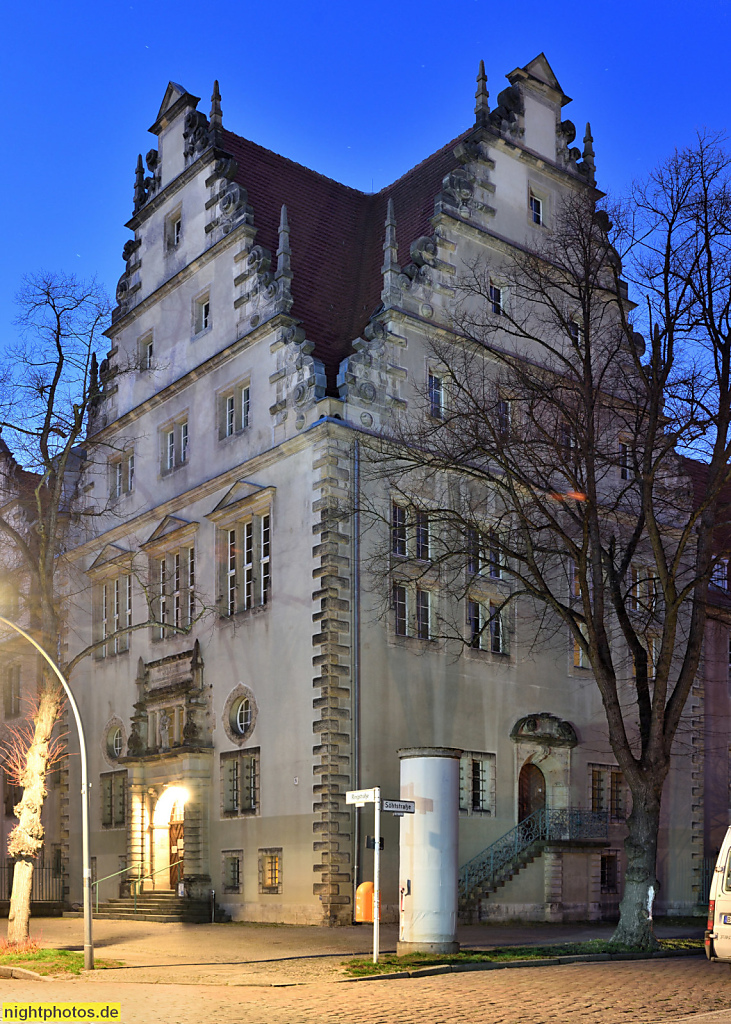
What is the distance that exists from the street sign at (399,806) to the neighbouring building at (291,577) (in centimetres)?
838

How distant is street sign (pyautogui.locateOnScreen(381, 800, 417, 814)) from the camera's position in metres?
19.4

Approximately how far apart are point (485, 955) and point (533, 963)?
820 millimetres

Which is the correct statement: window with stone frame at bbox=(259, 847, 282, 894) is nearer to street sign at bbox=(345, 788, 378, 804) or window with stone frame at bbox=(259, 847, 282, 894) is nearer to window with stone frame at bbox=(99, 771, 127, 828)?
window with stone frame at bbox=(99, 771, 127, 828)

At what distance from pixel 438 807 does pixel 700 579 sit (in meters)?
6.38

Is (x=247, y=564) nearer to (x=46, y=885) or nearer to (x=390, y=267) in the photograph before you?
(x=390, y=267)

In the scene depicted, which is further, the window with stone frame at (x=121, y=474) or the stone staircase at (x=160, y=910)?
the window with stone frame at (x=121, y=474)

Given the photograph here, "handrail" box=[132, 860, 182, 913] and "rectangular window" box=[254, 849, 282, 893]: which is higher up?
"rectangular window" box=[254, 849, 282, 893]

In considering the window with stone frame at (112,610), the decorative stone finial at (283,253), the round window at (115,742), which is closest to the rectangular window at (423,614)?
the decorative stone finial at (283,253)

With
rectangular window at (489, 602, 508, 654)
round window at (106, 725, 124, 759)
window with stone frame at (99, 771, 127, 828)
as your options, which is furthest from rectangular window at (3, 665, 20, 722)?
rectangular window at (489, 602, 508, 654)

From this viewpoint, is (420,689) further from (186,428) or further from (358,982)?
(358,982)

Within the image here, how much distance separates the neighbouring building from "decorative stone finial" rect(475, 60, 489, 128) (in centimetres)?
12

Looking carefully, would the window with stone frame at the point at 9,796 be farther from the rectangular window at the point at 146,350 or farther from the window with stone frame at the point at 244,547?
the rectangular window at the point at 146,350

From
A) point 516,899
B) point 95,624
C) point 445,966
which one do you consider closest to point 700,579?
point 445,966

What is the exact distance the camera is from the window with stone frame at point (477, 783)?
102ft
